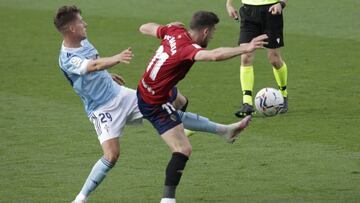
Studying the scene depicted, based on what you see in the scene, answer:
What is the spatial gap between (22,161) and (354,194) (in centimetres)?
383

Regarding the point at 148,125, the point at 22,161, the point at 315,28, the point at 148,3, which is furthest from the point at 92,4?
the point at 22,161

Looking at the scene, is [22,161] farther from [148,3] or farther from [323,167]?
[148,3]

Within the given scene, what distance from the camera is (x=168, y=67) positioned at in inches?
336

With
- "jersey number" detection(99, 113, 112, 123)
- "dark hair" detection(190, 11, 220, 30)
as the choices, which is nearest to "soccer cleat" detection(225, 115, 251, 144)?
"jersey number" detection(99, 113, 112, 123)

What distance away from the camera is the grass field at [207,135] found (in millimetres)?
9453

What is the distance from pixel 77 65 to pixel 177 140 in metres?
1.14

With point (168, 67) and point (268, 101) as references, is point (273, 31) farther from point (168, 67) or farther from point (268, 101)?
point (168, 67)

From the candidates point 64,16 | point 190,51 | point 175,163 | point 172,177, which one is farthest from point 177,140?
point 64,16

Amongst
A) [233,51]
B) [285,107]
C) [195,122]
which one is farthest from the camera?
[285,107]

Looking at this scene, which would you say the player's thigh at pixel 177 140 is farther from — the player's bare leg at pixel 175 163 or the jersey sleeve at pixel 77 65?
the jersey sleeve at pixel 77 65

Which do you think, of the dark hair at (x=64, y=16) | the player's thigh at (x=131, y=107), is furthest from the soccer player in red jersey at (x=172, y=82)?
the dark hair at (x=64, y=16)

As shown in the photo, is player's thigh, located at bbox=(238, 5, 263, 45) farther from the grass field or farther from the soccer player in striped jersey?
the soccer player in striped jersey

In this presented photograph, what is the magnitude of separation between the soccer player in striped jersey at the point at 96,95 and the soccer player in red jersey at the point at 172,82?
27 cm

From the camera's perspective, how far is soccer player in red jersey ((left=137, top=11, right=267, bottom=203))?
8.43 m
